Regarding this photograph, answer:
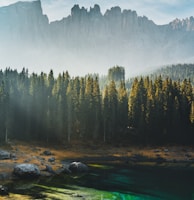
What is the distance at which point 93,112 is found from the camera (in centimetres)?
10325

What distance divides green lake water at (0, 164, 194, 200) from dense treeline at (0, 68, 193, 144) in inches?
1542

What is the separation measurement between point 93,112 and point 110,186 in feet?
189

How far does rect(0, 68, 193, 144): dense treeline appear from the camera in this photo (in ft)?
317

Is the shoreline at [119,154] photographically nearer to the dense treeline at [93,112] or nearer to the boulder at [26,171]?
the dense treeline at [93,112]

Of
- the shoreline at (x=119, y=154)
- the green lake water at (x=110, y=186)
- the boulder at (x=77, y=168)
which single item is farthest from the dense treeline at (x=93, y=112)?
the green lake water at (x=110, y=186)

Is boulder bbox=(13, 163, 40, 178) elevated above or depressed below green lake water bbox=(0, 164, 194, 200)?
above

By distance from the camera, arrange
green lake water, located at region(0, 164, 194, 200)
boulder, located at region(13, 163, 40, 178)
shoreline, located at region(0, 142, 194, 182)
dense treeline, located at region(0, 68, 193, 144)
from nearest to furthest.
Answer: green lake water, located at region(0, 164, 194, 200) < boulder, located at region(13, 163, 40, 178) < shoreline, located at region(0, 142, 194, 182) < dense treeline, located at region(0, 68, 193, 144)

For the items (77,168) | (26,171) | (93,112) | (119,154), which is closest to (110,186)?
(26,171)

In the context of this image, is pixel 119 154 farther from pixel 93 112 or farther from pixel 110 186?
pixel 110 186

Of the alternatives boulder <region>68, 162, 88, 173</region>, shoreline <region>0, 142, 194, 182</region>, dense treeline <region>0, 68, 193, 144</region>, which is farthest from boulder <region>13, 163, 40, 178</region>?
dense treeline <region>0, 68, 193, 144</region>

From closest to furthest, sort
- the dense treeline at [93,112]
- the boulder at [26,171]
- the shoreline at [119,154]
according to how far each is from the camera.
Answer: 1. the boulder at [26,171]
2. the shoreline at [119,154]
3. the dense treeline at [93,112]

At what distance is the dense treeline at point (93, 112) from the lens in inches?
3808

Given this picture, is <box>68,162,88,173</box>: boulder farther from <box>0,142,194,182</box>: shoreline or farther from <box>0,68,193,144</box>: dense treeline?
<box>0,68,193,144</box>: dense treeline

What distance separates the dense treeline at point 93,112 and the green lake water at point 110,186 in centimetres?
3916
